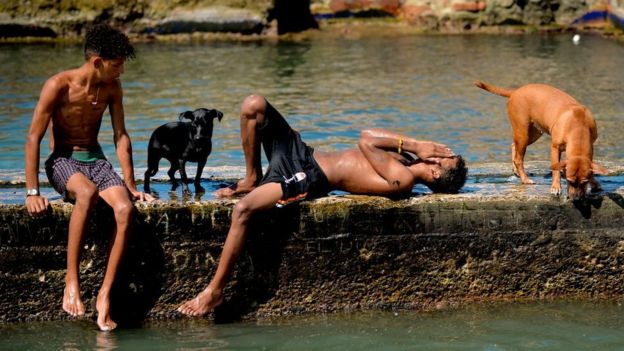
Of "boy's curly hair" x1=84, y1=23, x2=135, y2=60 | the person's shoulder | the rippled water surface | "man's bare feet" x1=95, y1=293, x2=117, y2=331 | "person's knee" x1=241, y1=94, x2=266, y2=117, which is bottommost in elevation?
the rippled water surface

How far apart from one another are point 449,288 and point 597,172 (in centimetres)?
133

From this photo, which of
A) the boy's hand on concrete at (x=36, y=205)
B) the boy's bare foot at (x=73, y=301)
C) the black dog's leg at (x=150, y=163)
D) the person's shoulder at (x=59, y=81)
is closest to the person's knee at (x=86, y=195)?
the boy's hand on concrete at (x=36, y=205)

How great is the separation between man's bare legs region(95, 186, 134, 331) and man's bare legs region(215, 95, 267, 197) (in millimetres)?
786

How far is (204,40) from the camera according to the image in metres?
26.0

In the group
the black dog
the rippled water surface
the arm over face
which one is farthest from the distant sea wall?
the arm over face

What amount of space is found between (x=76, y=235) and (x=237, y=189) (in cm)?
117

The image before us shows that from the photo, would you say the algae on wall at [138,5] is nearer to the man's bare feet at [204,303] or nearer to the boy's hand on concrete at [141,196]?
the boy's hand on concrete at [141,196]

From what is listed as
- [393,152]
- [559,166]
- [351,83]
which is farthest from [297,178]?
[351,83]

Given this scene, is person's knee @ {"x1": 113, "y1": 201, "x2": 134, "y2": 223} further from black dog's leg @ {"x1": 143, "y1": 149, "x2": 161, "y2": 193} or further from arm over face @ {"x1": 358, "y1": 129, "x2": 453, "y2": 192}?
arm over face @ {"x1": 358, "y1": 129, "x2": 453, "y2": 192}

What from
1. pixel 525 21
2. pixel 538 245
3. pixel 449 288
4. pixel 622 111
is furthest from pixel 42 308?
pixel 525 21

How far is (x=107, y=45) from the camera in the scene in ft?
21.9

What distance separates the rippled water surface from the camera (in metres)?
13.8

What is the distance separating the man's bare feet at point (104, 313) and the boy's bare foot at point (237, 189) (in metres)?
1.01

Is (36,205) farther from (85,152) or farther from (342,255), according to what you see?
(342,255)
